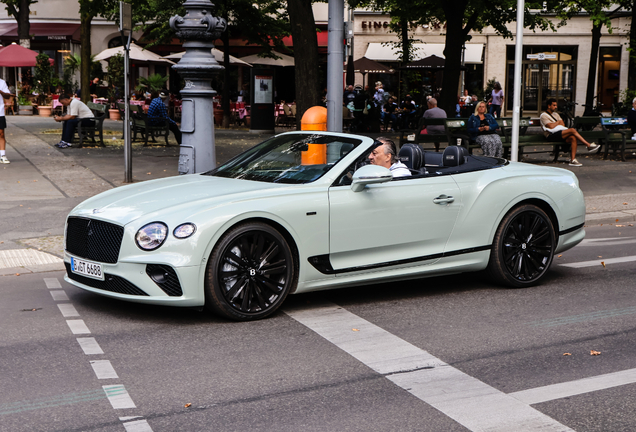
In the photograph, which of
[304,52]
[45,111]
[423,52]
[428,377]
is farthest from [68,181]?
[423,52]

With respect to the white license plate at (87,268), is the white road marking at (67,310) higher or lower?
lower

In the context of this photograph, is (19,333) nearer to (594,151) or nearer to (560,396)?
(560,396)

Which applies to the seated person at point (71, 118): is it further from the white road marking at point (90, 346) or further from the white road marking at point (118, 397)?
the white road marking at point (118, 397)

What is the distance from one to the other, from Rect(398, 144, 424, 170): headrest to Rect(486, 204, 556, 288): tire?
90 centimetres

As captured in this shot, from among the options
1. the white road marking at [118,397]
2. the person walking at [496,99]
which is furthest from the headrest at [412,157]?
the person walking at [496,99]

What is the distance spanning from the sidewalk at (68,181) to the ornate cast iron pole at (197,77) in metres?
1.82

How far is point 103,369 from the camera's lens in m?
4.88

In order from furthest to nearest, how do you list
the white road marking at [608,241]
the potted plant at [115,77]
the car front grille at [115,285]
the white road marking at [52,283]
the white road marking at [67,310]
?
1. the potted plant at [115,77]
2. the white road marking at [608,241]
3. the white road marking at [52,283]
4. the white road marking at [67,310]
5. the car front grille at [115,285]

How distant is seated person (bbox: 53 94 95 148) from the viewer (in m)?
18.6

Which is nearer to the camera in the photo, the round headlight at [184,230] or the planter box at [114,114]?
the round headlight at [184,230]

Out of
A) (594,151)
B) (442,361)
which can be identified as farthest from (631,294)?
(594,151)

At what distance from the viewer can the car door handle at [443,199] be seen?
21.9 feet

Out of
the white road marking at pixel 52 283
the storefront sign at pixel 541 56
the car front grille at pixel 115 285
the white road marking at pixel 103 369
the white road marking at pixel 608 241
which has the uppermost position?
the storefront sign at pixel 541 56

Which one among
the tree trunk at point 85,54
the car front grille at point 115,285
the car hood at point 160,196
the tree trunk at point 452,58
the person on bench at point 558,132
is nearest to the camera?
the car front grille at point 115,285
